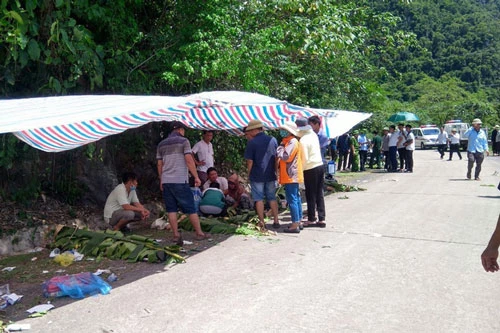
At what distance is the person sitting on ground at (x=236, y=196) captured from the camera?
34.0ft

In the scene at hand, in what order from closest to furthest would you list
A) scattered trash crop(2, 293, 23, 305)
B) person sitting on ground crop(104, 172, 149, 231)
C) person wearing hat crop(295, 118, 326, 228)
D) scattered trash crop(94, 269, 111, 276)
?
scattered trash crop(2, 293, 23, 305), scattered trash crop(94, 269, 111, 276), person sitting on ground crop(104, 172, 149, 231), person wearing hat crop(295, 118, 326, 228)

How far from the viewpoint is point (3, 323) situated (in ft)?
15.6

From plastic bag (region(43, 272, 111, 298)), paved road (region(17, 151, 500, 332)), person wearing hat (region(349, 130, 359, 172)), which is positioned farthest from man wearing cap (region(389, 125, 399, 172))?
plastic bag (region(43, 272, 111, 298))

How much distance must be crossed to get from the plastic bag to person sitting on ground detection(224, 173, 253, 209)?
4806mm

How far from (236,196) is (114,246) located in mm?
3797

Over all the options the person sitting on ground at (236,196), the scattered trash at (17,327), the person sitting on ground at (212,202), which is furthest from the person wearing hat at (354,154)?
the scattered trash at (17,327)

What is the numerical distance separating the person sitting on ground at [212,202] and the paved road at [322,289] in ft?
5.70

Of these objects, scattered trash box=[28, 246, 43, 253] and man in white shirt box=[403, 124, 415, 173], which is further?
man in white shirt box=[403, 124, 415, 173]

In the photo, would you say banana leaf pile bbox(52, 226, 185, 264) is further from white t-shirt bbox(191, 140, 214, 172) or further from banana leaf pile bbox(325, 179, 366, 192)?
banana leaf pile bbox(325, 179, 366, 192)

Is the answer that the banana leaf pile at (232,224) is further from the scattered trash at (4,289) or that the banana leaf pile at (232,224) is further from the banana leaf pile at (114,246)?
the scattered trash at (4,289)

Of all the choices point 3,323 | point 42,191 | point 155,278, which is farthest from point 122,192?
point 3,323

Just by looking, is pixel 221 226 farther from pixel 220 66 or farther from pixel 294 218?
pixel 220 66

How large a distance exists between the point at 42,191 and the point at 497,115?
177ft

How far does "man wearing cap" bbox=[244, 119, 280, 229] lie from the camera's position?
8531mm
